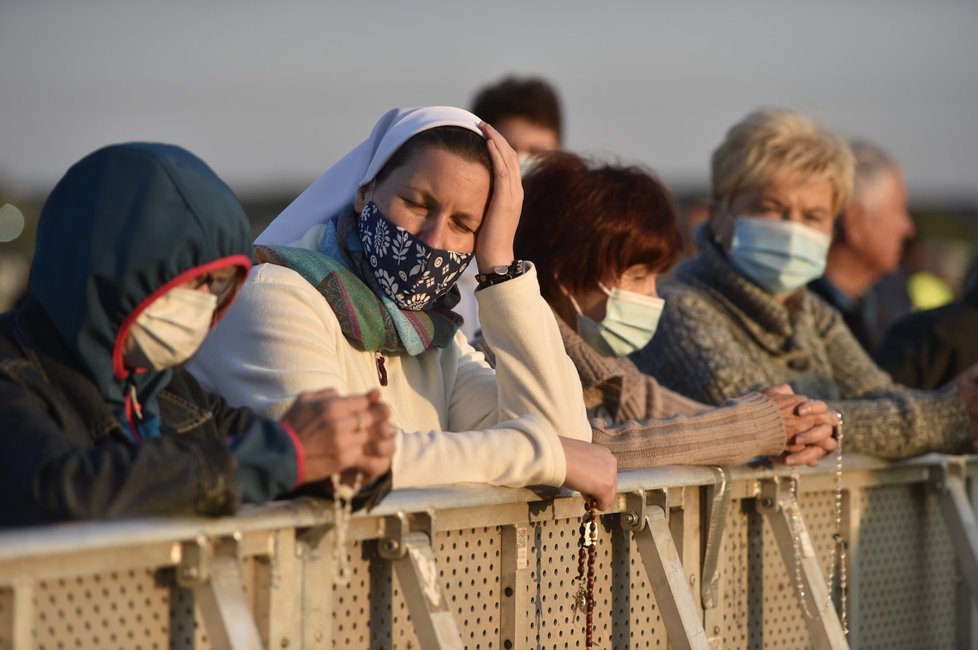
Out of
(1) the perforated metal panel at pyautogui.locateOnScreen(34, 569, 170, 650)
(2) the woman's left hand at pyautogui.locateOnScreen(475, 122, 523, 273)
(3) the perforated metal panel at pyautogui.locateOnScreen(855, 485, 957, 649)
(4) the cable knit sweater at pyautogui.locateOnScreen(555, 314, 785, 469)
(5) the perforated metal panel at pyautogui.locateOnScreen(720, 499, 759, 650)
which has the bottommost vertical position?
(3) the perforated metal panel at pyautogui.locateOnScreen(855, 485, 957, 649)

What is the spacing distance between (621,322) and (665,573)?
102cm

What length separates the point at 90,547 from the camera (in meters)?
2.49

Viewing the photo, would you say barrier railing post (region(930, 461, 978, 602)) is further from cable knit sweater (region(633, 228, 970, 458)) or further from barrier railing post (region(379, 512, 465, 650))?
barrier railing post (region(379, 512, 465, 650))

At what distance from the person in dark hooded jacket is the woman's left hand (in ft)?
2.99

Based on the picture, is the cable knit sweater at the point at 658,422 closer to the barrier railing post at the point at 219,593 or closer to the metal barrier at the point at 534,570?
the metal barrier at the point at 534,570

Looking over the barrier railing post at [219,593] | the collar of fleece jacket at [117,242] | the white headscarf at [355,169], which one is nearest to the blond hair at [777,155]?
the white headscarf at [355,169]

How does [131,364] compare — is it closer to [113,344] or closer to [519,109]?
[113,344]

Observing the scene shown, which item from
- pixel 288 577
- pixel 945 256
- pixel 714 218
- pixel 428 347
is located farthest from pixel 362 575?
pixel 945 256

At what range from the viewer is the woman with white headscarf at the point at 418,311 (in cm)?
337

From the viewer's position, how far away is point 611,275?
455 centimetres

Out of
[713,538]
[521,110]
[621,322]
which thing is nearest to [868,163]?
[521,110]

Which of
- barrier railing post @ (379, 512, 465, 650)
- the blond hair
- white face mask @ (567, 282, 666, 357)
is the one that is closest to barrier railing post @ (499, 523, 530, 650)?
barrier railing post @ (379, 512, 465, 650)

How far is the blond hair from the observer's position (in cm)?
579

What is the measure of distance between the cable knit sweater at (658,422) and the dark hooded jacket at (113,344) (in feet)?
4.75
